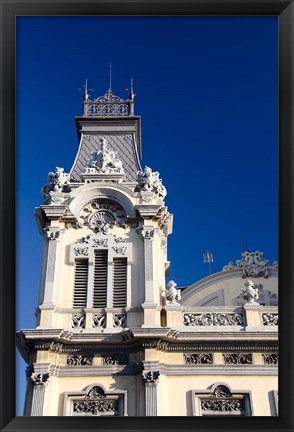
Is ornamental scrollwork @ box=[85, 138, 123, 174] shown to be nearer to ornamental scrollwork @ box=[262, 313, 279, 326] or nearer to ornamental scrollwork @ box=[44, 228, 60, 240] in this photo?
ornamental scrollwork @ box=[44, 228, 60, 240]

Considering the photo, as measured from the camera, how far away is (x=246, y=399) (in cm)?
1496

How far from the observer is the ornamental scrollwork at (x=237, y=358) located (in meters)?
15.5

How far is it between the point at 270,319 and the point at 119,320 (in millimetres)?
4081

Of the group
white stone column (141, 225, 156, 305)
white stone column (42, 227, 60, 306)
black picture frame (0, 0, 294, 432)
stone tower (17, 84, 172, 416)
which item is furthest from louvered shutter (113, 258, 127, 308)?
black picture frame (0, 0, 294, 432)

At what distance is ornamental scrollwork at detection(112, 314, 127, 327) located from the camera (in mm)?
16047

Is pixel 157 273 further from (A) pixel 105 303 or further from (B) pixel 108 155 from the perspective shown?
(B) pixel 108 155

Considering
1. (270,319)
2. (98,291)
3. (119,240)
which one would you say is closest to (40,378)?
(98,291)

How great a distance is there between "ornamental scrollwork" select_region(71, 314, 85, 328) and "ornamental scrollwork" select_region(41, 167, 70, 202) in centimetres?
406

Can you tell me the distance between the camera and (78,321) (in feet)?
53.1

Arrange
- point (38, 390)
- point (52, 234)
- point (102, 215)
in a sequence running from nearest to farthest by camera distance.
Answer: point (38, 390) < point (52, 234) < point (102, 215)
